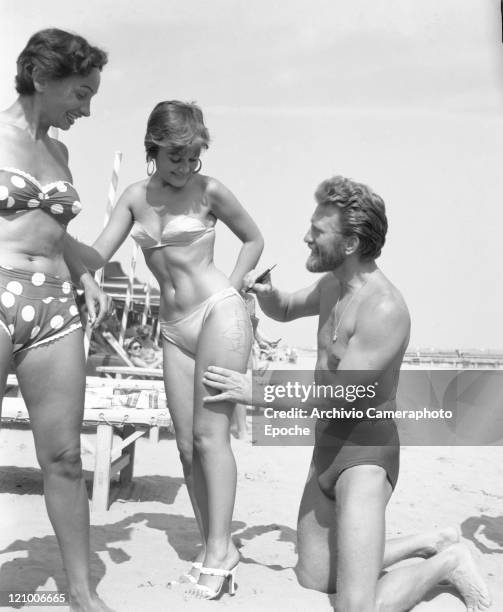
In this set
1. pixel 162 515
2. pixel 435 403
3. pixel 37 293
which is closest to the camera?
pixel 37 293

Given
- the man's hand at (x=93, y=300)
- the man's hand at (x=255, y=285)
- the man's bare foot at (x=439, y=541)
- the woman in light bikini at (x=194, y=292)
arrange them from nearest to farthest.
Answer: the man's hand at (x=93, y=300) → the woman in light bikini at (x=194, y=292) → the man's hand at (x=255, y=285) → the man's bare foot at (x=439, y=541)

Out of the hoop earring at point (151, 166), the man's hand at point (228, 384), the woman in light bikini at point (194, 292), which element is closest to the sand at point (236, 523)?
the woman in light bikini at point (194, 292)

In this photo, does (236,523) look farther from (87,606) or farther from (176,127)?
(176,127)

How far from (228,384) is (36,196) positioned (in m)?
1.12

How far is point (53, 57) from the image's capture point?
2.43 metres

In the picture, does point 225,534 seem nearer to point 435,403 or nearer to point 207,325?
point 207,325

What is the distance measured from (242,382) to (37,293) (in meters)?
0.98

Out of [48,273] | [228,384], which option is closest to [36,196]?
[48,273]

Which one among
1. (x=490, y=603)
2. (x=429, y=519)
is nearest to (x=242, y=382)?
(x=490, y=603)

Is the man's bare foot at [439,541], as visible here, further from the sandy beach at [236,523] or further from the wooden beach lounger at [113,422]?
the wooden beach lounger at [113,422]

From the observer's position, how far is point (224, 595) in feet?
10.1

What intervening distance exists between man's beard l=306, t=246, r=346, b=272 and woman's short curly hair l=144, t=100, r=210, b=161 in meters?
0.68

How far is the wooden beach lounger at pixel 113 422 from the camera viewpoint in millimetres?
5016

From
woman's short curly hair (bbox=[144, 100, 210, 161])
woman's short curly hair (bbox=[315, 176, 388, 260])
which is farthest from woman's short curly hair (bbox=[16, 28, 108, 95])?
woman's short curly hair (bbox=[315, 176, 388, 260])
